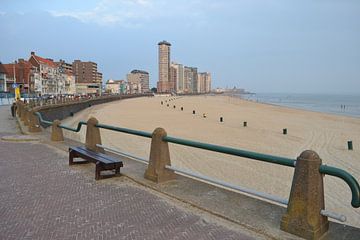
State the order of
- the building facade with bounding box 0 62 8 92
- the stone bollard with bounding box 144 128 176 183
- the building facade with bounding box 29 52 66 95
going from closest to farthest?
1. the stone bollard with bounding box 144 128 176 183
2. the building facade with bounding box 0 62 8 92
3. the building facade with bounding box 29 52 66 95

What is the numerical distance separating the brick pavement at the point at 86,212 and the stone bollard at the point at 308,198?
756 mm

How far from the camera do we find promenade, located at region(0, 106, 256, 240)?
14.0ft

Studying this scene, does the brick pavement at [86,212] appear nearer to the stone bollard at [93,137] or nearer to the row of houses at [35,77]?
the stone bollard at [93,137]

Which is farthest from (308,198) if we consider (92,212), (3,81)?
(3,81)

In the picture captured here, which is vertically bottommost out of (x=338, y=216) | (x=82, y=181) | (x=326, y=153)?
(x=326, y=153)

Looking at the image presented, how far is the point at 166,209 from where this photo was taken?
5086 mm

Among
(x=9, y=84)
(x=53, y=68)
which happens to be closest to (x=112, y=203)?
(x=9, y=84)

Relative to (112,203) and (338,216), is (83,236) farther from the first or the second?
(338,216)

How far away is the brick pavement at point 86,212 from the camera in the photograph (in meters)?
4.25

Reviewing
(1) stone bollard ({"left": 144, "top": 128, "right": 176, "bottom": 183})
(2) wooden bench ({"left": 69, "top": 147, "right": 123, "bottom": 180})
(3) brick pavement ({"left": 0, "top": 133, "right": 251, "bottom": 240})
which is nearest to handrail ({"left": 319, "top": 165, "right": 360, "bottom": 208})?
(3) brick pavement ({"left": 0, "top": 133, "right": 251, "bottom": 240})

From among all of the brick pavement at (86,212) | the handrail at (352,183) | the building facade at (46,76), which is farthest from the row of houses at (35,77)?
the handrail at (352,183)

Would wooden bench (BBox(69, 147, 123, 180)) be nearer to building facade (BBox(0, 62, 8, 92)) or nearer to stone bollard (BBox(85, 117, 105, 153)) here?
stone bollard (BBox(85, 117, 105, 153))

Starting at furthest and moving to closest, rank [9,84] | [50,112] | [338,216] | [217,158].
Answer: [9,84]
[50,112]
[217,158]
[338,216]

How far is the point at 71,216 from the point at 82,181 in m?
1.97
